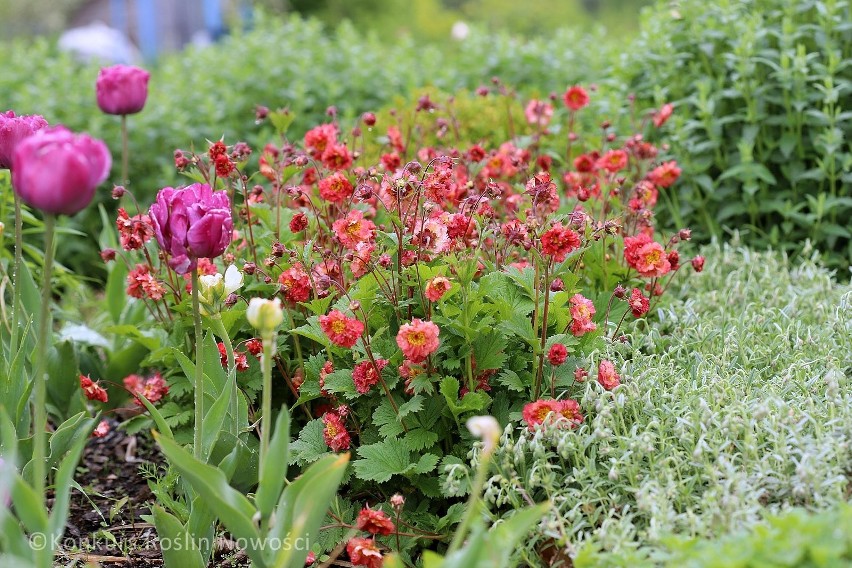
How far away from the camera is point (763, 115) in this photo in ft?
11.5

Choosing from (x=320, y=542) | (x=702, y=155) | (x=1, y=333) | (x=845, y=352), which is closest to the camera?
(x=320, y=542)

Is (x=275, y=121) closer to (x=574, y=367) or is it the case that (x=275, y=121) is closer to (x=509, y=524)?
(x=574, y=367)

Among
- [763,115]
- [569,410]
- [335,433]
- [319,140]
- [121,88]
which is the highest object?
[121,88]

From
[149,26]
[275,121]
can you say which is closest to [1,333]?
[275,121]

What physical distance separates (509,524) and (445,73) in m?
4.03

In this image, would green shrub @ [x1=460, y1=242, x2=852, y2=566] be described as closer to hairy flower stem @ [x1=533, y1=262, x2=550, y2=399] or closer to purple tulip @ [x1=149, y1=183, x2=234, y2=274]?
hairy flower stem @ [x1=533, y1=262, x2=550, y2=399]

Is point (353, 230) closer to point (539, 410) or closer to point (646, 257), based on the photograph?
point (539, 410)

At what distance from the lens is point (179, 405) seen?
2627mm

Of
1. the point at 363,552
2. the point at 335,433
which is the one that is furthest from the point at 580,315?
the point at 363,552

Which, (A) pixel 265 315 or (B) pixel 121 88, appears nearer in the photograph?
(A) pixel 265 315

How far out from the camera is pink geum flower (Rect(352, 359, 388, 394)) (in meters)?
2.09

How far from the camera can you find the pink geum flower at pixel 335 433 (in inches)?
83.4

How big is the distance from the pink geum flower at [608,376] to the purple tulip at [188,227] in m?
0.91

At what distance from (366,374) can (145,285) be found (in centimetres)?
76
